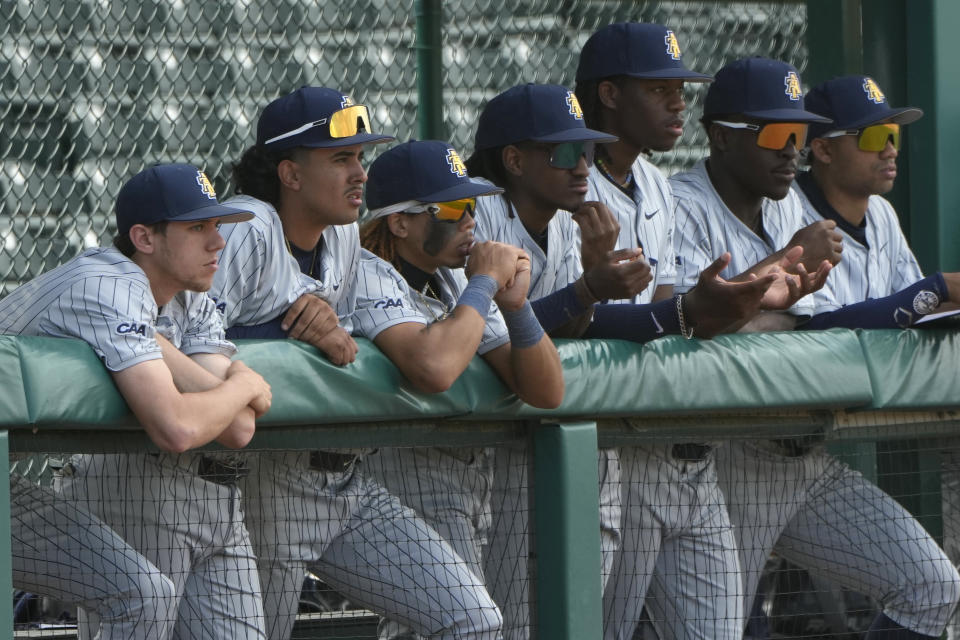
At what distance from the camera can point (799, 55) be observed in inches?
246

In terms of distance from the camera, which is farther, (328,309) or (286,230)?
(286,230)

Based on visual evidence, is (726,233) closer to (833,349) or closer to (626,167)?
(626,167)

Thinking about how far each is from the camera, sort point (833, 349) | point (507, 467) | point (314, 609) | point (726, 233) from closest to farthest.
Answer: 1. point (507, 467)
2. point (833, 349)
3. point (726, 233)
4. point (314, 609)

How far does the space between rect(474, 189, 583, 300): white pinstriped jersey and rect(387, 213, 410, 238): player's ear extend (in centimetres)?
23

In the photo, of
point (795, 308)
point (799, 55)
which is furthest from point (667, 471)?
point (799, 55)

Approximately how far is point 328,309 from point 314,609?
170 centimetres

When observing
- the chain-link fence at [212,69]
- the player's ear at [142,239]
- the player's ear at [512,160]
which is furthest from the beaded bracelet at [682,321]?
the chain-link fence at [212,69]

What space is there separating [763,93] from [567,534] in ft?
4.49

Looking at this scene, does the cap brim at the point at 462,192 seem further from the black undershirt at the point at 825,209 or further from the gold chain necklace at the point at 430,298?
the black undershirt at the point at 825,209

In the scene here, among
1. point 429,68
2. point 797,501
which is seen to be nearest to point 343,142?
point 797,501

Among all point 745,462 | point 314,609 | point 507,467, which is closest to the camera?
point 507,467

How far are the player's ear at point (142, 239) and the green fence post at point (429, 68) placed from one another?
6.87 ft

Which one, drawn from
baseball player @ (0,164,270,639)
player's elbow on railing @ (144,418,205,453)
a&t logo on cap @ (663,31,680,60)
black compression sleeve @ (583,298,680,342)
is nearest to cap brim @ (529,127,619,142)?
black compression sleeve @ (583,298,680,342)

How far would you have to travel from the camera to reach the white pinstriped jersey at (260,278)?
2.70 meters
